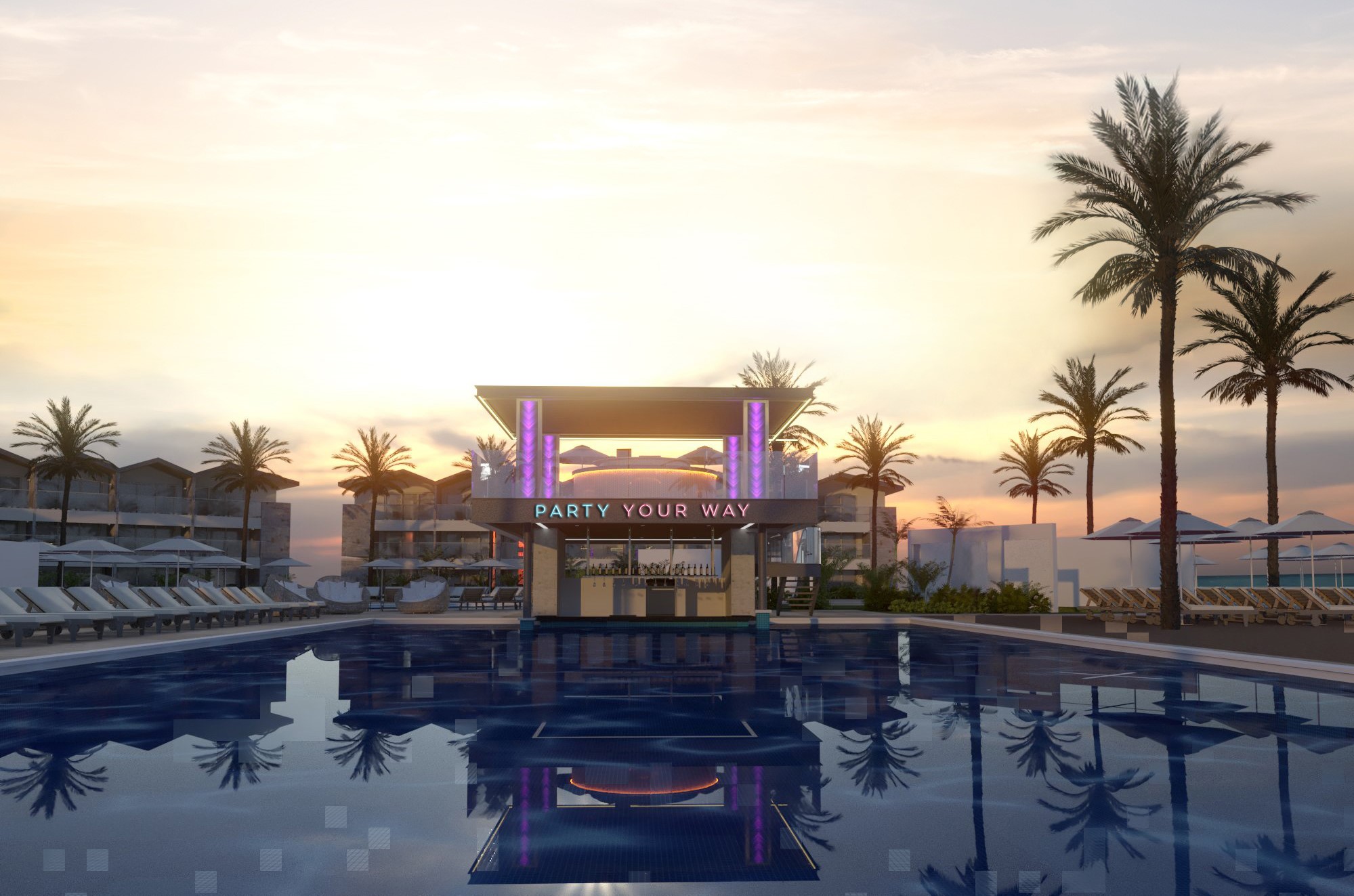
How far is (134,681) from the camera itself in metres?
13.8

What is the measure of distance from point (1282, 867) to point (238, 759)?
7002mm

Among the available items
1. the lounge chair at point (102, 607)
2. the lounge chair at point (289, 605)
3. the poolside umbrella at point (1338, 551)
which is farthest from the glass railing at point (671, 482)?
the poolside umbrella at point (1338, 551)

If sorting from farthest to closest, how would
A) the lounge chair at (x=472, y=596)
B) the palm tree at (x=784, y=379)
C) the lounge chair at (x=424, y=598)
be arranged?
1. the palm tree at (x=784, y=379)
2. the lounge chair at (x=472, y=596)
3. the lounge chair at (x=424, y=598)

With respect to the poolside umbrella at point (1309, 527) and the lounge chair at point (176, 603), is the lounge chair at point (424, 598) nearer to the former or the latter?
the lounge chair at point (176, 603)

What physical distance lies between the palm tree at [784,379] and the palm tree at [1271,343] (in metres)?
15.9

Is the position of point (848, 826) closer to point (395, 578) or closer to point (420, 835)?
point (420, 835)

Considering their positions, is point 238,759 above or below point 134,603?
below

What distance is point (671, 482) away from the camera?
26.7 m

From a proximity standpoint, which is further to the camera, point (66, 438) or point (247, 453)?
point (247, 453)

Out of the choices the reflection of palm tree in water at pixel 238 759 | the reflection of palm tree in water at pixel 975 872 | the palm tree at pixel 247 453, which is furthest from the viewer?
the palm tree at pixel 247 453

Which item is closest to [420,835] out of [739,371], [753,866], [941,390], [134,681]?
[753,866]

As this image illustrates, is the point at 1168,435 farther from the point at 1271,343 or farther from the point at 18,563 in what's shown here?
the point at 18,563

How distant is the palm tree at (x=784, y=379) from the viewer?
44.8m

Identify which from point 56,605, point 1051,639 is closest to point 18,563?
point 56,605
